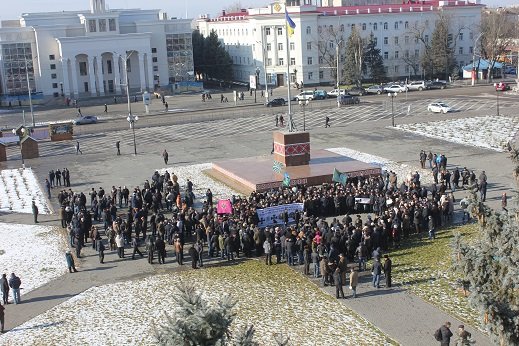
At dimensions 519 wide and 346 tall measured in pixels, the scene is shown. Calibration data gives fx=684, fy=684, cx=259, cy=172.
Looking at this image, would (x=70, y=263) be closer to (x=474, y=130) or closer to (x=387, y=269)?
A: (x=387, y=269)

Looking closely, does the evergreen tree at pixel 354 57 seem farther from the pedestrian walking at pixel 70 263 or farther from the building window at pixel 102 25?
the pedestrian walking at pixel 70 263

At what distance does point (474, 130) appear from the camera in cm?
4516

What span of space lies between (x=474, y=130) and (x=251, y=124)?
17744 millimetres

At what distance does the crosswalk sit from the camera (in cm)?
4962

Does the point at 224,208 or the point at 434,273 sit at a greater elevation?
the point at 224,208

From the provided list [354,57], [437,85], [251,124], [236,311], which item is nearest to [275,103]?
[251,124]

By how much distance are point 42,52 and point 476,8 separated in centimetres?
5455

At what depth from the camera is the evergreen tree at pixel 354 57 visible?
77125 mm

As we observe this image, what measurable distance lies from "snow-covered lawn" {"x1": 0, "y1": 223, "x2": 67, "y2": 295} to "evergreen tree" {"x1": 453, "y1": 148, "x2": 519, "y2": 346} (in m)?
14.8

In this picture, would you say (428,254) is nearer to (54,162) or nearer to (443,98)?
(54,162)

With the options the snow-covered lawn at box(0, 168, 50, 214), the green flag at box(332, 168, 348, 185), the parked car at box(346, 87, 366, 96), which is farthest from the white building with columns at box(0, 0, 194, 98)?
the green flag at box(332, 168, 348, 185)

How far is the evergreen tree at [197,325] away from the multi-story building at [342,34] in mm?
73427

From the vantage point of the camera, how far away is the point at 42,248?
25.0 metres

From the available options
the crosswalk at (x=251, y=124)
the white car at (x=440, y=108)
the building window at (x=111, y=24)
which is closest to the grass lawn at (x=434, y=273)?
the crosswalk at (x=251, y=124)
